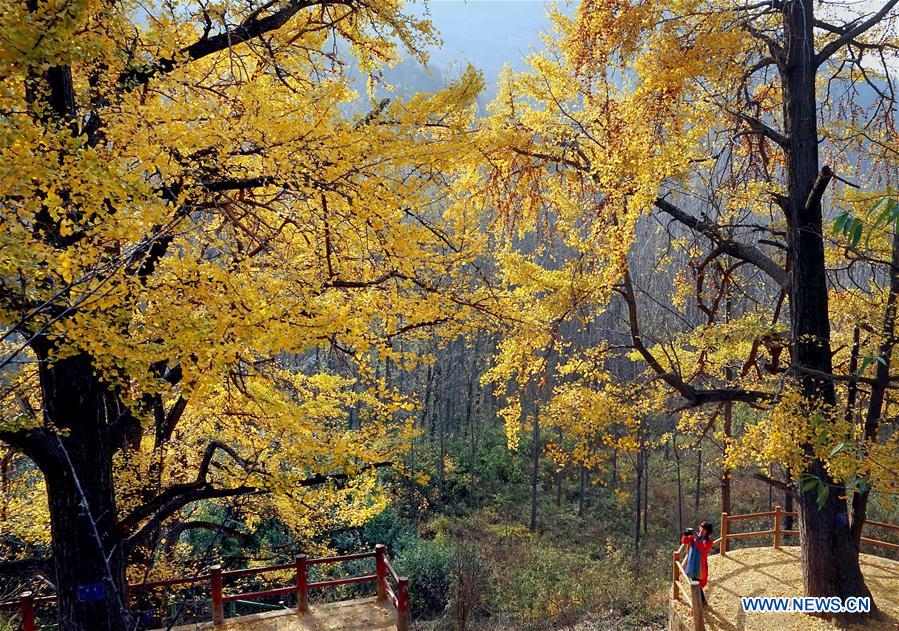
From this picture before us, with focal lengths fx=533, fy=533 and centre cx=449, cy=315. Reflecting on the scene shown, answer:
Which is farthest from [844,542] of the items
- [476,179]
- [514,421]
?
[476,179]

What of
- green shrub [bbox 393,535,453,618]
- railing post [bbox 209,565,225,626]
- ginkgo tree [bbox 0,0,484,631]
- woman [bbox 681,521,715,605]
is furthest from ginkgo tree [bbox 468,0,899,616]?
green shrub [bbox 393,535,453,618]

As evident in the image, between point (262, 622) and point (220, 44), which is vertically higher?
point (220, 44)

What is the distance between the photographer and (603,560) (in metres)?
17.7

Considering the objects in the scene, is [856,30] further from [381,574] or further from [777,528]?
[381,574]

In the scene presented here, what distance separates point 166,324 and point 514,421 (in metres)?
6.04

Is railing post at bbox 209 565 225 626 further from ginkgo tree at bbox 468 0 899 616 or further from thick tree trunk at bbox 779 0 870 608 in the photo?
thick tree trunk at bbox 779 0 870 608

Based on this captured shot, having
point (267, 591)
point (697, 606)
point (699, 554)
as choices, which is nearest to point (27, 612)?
point (267, 591)

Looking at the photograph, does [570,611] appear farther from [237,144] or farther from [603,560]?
[237,144]

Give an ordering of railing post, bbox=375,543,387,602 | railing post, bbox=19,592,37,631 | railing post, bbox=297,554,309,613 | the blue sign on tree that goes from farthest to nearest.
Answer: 1. railing post, bbox=375,543,387,602
2. railing post, bbox=297,554,309,613
3. railing post, bbox=19,592,37,631
4. the blue sign on tree

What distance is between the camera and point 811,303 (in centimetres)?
714

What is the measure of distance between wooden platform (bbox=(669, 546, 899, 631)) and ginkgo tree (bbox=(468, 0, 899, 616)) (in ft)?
1.72

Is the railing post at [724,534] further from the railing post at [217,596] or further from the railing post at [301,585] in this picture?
the railing post at [217,596]

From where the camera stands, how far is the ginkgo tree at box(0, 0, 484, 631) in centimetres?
296

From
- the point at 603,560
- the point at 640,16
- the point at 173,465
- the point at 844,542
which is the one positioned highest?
the point at 640,16
